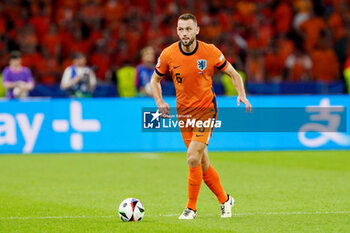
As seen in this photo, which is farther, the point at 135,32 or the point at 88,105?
the point at 135,32

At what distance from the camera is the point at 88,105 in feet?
49.2

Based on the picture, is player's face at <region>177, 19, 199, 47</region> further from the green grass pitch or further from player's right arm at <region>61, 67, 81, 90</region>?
player's right arm at <region>61, 67, 81, 90</region>

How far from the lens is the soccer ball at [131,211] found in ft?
23.5

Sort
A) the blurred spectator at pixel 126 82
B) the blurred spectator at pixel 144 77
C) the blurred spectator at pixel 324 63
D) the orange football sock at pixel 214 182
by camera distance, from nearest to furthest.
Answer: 1. the orange football sock at pixel 214 182
2. the blurred spectator at pixel 144 77
3. the blurred spectator at pixel 126 82
4. the blurred spectator at pixel 324 63

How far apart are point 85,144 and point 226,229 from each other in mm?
8604

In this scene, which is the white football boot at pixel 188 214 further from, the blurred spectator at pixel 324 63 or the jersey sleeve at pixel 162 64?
the blurred spectator at pixel 324 63

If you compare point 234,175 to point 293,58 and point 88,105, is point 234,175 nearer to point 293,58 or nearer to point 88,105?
point 88,105

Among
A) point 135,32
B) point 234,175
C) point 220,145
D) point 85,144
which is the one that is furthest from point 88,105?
point 135,32

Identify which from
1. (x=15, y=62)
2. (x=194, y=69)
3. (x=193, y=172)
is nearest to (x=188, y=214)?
(x=193, y=172)

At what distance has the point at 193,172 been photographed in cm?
726

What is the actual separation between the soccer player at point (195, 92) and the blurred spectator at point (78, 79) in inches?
335

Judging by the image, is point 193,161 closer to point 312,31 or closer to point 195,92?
point 195,92

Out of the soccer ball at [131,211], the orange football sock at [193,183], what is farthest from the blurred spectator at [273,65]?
the soccer ball at [131,211]

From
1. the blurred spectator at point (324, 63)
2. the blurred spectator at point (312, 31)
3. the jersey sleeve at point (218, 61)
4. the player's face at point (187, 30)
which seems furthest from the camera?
the blurred spectator at point (312, 31)
